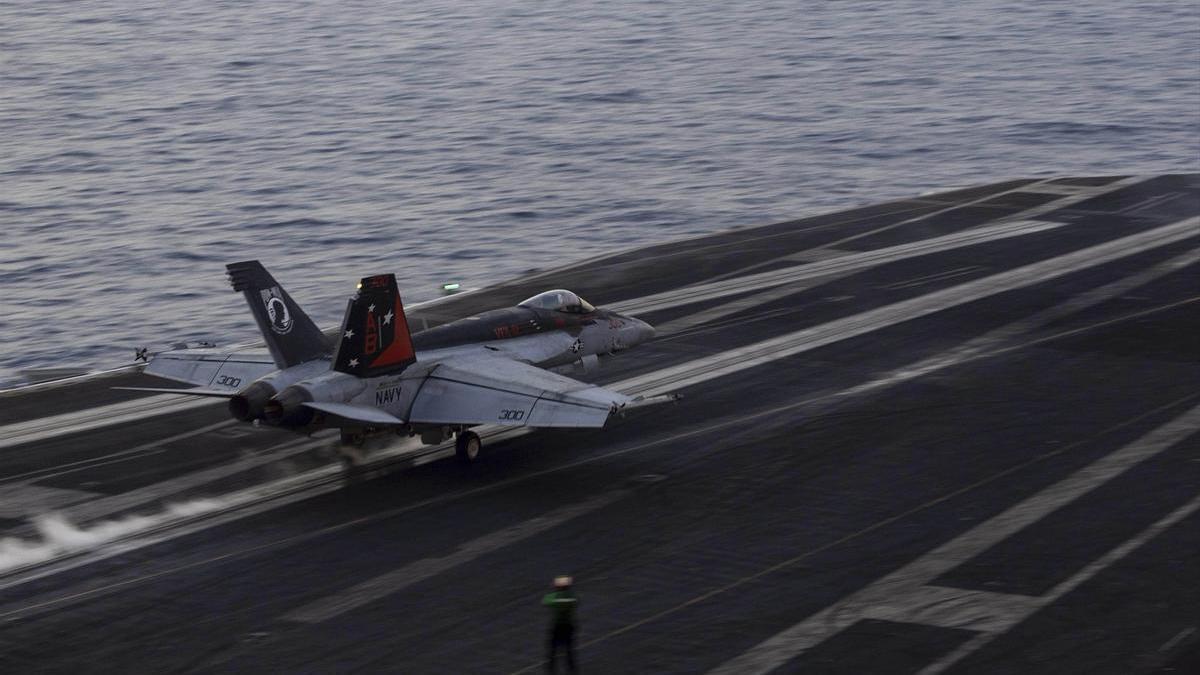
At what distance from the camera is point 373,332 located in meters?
33.5

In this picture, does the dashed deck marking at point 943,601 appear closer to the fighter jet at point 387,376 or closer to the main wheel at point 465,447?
the fighter jet at point 387,376

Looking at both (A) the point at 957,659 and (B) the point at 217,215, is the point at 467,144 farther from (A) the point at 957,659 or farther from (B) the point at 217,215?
(A) the point at 957,659

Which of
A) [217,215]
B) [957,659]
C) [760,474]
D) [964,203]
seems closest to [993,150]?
[964,203]

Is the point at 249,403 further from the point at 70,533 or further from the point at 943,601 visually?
the point at 943,601

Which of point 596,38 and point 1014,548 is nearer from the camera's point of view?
point 1014,548

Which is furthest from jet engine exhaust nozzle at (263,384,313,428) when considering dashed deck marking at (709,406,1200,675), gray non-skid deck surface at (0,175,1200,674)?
dashed deck marking at (709,406,1200,675)

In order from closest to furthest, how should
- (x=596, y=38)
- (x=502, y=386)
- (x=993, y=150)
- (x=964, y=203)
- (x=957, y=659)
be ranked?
1. (x=957, y=659)
2. (x=502, y=386)
3. (x=964, y=203)
4. (x=993, y=150)
5. (x=596, y=38)

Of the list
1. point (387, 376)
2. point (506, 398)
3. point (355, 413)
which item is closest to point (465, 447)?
point (506, 398)

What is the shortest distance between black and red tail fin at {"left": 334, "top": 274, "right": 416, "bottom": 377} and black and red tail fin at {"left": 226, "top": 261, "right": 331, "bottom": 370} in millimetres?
1675

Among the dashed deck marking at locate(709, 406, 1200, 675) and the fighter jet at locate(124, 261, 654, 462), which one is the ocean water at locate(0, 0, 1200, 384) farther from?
the dashed deck marking at locate(709, 406, 1200, 675)

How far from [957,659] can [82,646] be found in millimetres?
15293

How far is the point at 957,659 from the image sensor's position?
24281 millimetres

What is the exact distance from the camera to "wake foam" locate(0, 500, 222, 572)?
30.5m

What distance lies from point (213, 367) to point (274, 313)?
14.7 ft
